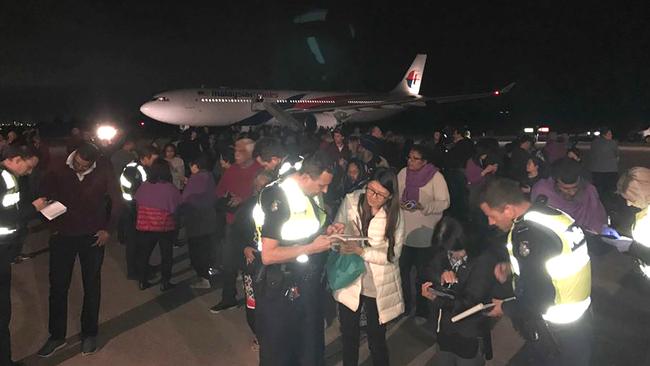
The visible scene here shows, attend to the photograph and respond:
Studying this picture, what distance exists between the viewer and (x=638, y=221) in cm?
311

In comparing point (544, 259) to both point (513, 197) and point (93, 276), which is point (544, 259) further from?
point (93, 276)

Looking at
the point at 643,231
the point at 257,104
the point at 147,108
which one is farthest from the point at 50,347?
the point at 257,104

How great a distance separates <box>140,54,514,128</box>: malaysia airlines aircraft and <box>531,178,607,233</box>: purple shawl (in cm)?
2190

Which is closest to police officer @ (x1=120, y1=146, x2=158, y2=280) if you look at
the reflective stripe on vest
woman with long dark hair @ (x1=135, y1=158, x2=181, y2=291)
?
woman with long dark hair @ (x1=135, y1=158, x2=181, y2=291)

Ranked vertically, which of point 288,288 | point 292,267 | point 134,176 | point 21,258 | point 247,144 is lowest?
point 21,258

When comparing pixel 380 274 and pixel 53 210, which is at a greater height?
pixel 53 210

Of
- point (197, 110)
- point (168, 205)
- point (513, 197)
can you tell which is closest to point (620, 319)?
point (513, 197)

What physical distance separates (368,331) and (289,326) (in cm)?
86

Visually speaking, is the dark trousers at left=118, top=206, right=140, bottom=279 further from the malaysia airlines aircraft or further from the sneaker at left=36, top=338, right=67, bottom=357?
the malaysia airlines aircraft

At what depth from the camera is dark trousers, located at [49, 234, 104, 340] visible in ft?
14.1

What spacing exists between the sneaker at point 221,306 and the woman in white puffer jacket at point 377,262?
7.69ft

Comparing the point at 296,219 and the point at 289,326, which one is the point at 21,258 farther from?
the point at 296,219

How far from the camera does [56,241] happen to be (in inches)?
169

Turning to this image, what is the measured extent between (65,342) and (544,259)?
4203 millimetres
